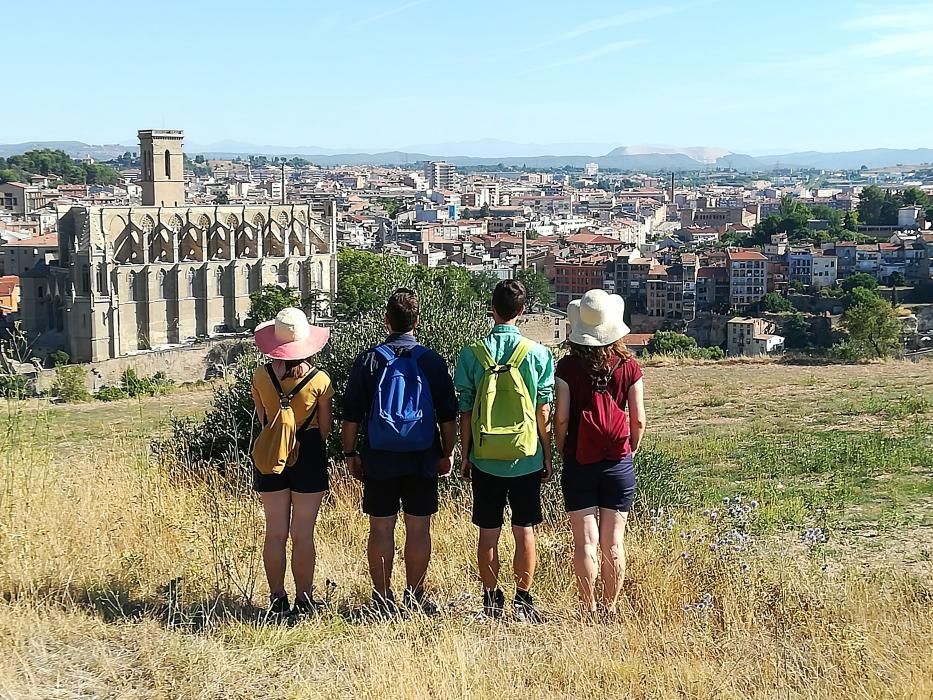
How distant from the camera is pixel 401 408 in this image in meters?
3.78

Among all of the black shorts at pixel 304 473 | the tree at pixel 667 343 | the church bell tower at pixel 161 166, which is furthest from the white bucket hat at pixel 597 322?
the church bell tower at pixel 161 166

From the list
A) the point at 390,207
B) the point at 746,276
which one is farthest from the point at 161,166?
the point at 390,207

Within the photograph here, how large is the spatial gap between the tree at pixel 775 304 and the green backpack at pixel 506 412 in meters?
57.7

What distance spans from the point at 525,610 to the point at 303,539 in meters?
0.83

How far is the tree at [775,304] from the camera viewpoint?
59509 mm

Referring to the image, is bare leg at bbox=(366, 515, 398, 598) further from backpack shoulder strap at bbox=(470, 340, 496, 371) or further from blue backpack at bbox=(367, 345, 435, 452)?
backpack shoulder strap at bbox=(470, 340, 496, 371)

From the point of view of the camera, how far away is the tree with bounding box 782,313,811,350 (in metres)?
51.6

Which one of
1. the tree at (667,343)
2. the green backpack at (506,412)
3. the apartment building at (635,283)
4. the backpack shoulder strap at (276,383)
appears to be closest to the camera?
the green backpack at (506,412)

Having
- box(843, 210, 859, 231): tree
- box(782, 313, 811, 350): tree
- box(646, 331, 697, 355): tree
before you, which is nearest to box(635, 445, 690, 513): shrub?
box(646, 331, 697, 355): tree

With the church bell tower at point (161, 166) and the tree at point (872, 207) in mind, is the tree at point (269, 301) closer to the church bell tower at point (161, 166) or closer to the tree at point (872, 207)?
the church bell tower at point (161, 166)

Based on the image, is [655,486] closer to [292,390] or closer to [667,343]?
[292,390]

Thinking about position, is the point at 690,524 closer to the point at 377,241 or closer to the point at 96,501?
the point at 96,501

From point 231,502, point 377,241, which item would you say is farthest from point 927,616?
point 377,241

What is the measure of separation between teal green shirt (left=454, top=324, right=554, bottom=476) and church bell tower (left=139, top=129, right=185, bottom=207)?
48.3 metres
